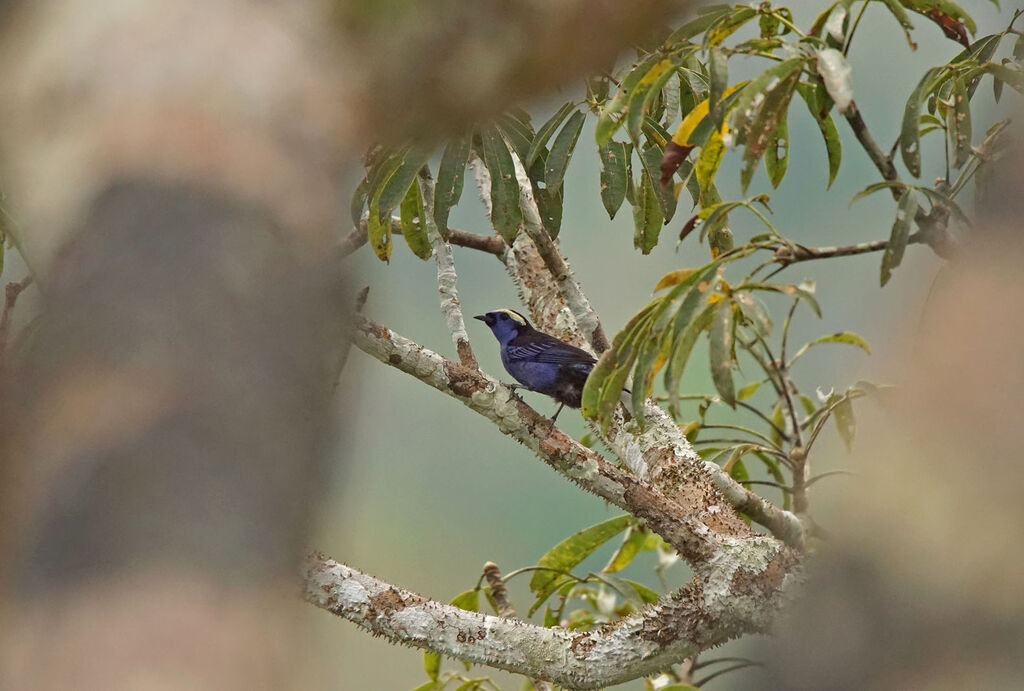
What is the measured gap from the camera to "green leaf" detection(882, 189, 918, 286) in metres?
1.93

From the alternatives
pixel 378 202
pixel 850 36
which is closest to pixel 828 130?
pixel 850 36

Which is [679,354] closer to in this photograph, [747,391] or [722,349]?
[722,349]

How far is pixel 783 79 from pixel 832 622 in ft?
4.63

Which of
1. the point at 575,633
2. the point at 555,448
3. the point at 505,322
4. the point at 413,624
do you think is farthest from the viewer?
the point at 505,322

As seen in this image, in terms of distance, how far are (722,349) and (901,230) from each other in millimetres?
434

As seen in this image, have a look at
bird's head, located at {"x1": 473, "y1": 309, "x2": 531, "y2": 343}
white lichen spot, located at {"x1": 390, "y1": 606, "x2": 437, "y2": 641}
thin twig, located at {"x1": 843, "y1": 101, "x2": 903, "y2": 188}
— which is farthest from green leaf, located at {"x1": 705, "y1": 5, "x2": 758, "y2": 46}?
bird's head, located at {"x1": 473, "y1": 309, "x2": 531, "y2": 343}

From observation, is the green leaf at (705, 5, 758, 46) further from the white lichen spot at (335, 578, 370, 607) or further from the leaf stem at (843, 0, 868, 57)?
the white lichen spot at (335, 578, 370, 607)

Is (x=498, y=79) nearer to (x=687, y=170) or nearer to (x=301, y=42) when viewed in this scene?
(x=301, y=42)

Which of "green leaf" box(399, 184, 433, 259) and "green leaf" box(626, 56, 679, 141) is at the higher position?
"green leaf" box(399, 184, 433, 259)

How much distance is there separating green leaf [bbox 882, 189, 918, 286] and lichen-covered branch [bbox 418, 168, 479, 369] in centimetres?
96

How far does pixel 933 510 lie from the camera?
573 millimetres

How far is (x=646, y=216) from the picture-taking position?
9.01 feet

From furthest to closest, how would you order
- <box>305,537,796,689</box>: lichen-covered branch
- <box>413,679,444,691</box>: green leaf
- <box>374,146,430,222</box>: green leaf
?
<box>413,679,444,691</box>: green leaf < <box>374,146,430,222</box>: green leaf < <box>305,537,796,689</box>: lichen-covered branch

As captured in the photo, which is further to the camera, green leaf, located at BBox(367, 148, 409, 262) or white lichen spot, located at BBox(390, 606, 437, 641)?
green leaf, located at BBox(367, 148, 409, 262)
